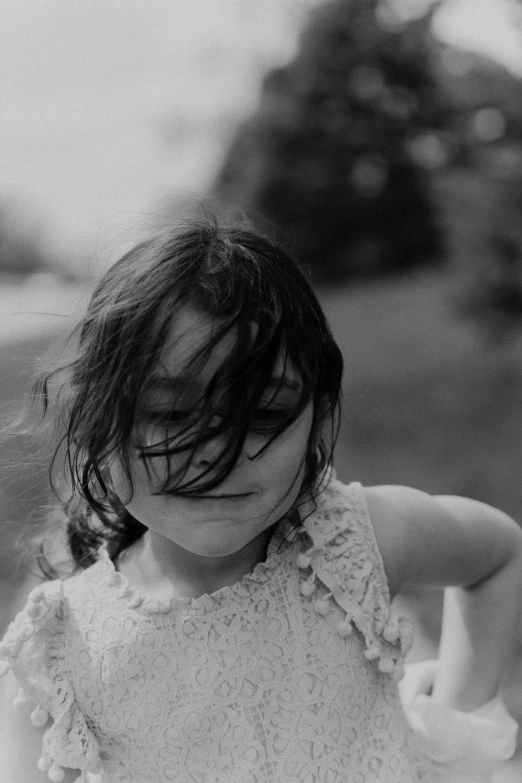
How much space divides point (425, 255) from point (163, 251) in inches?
365

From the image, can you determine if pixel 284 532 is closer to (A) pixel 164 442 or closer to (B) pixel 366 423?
(A) pixel 164 442

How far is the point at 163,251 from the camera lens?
1324mm

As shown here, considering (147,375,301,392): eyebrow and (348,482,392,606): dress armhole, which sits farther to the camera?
(348,482,392,606): dress armhole

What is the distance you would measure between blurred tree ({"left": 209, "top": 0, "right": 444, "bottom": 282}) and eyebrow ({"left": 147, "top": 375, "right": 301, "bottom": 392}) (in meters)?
7.85

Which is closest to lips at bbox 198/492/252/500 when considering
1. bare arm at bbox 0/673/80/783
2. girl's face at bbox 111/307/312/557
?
girl's face at bbox 111/307/312/557

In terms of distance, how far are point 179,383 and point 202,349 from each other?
0.18 ft

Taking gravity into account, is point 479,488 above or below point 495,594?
below

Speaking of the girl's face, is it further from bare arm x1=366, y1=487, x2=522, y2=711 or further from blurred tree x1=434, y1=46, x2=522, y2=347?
blurred tree x1=434, y1=46, x2=522, y2=347

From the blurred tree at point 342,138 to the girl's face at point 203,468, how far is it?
7824 millimetres

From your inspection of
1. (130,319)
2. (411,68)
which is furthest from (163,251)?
(411,68)

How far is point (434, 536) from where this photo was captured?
1.57 meters

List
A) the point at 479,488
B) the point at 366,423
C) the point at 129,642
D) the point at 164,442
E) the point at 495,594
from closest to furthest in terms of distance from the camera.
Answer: the point at 164,442 < the point at 129,642 < the point at 495,594 < the point at 479,488 < the point at 366,423

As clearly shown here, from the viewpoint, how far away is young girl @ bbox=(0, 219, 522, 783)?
1258 millimetres

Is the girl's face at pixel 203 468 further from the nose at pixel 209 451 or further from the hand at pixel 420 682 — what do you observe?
the hand at pixel 420 682
